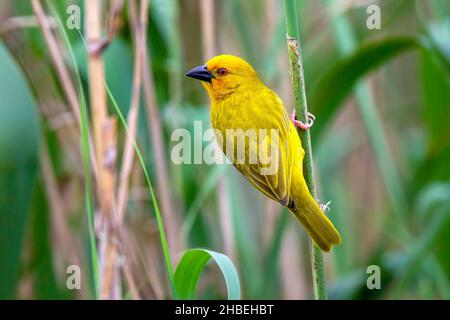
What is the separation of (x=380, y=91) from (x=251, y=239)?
0.79m

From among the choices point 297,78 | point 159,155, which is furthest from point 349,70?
point 297,78

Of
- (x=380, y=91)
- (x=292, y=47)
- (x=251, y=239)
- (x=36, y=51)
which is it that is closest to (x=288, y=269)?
(x=251, y=239)

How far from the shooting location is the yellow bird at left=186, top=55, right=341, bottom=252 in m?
1.01

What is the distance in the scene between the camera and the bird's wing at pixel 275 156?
39.6 inches

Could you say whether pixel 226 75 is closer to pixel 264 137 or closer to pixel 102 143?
pixel 264 137

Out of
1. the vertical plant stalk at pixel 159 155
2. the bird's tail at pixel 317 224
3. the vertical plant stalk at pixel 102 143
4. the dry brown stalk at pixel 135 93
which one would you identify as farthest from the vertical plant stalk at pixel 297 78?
the vertical plant stalk at pixel 159 155

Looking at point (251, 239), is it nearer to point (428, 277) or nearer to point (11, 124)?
point (428, 277)

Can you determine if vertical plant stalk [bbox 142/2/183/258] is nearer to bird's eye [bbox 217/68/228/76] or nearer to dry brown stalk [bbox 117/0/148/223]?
dry brown stalk [bbox 117/0/148/223]

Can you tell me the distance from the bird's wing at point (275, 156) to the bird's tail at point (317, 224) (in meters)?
0.04

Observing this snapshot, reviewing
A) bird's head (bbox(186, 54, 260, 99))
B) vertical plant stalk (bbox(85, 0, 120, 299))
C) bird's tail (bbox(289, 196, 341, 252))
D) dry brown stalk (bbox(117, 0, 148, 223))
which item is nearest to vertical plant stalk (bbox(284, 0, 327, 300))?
bird's tail (bbox(289, 196, 341, 252))

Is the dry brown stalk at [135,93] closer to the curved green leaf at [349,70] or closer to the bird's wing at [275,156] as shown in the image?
the bird's wing at [275,156]

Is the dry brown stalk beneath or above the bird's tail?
above

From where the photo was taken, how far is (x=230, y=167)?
186 centimetres

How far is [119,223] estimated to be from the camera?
1382 mm
